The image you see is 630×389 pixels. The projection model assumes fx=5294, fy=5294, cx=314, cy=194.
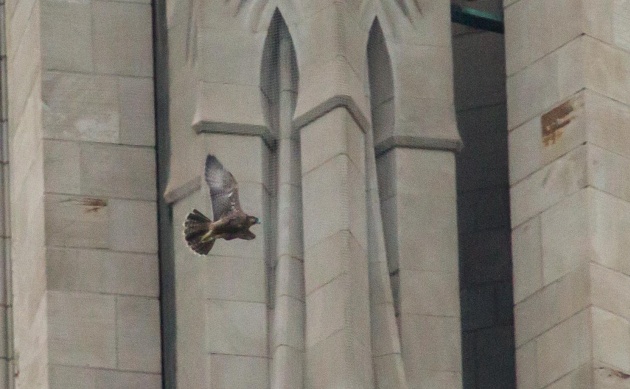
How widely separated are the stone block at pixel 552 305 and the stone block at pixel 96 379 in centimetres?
336

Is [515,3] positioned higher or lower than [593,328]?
higher

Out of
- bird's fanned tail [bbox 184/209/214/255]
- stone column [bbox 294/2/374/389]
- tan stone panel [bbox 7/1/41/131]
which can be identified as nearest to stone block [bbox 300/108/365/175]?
stone column [bbox 294/2/374/389]

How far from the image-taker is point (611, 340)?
4678 centimetres

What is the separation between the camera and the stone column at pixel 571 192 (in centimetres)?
4691

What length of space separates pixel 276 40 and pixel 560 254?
3241 mm

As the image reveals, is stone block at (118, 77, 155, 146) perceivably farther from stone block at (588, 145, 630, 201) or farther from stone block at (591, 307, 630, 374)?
stone block at (591, 307, 630, 374)

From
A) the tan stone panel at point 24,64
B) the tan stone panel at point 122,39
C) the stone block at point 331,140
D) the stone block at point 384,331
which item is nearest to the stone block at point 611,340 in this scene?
the stone block at point 384,331

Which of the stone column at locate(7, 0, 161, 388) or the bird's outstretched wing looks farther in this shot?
the stone column at locate(7, 0, 161, 388)

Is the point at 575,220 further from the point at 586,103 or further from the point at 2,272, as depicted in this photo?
the point at 2,272

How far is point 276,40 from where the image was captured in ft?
157

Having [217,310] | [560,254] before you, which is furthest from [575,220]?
[217,310]

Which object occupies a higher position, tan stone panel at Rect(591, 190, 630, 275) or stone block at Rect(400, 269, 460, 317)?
tan stone panel at Rect(591, 190, 630, 275)

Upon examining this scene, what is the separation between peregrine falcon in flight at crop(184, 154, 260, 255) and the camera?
46094mm

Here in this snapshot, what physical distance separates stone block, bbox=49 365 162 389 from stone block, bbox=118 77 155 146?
7.68 feet
